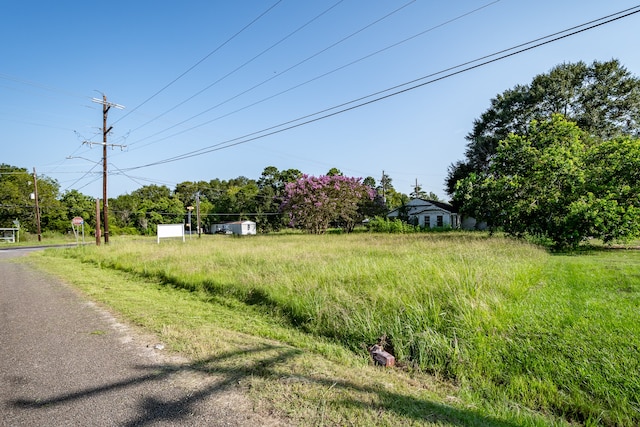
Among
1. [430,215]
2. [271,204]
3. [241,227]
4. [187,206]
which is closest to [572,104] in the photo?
[430,215]

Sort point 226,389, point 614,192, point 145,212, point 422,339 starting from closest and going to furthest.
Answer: point 226,389 → point 422,339 → point 614,192 → point 145,212

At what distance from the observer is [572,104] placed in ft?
116

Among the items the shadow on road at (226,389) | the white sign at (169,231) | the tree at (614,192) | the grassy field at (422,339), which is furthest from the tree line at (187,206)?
the shadow on road at (226,389)

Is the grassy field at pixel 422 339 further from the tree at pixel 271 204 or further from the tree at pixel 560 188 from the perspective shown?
the tree at pixel 271 204

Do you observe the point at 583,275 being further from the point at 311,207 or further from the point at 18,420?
the point at 311,207

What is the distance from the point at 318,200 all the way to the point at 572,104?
97.7ft

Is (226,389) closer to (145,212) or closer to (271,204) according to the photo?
(271,204)

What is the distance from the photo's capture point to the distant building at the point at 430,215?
42.8m

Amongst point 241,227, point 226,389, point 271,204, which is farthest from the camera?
point 241,227

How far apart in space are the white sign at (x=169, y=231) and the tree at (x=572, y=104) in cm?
2896

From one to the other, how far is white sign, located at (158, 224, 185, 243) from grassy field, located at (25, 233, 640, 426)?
15901mm

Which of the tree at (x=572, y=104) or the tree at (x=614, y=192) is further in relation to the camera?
the tree at (x=572, y=104)

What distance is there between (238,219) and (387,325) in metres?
62.1

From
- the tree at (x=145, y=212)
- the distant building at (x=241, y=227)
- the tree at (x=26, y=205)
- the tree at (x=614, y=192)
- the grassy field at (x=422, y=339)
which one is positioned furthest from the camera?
the tree at (x=145, y=212)
